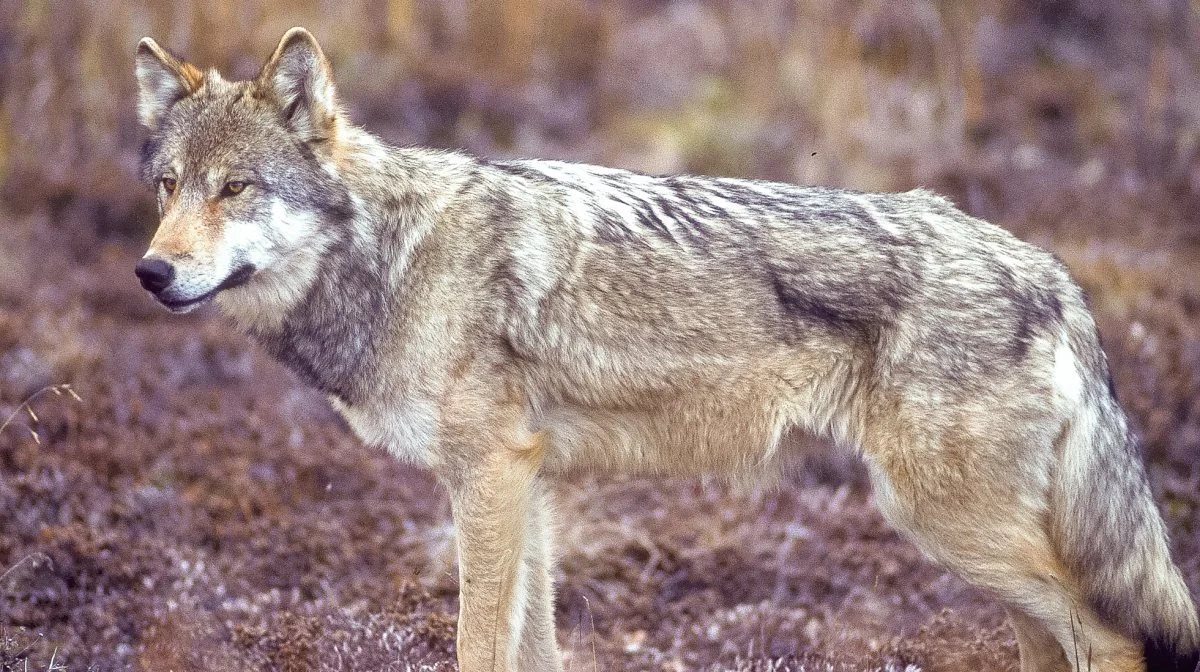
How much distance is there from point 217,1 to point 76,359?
5.06 metres

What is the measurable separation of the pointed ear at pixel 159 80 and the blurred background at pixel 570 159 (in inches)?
33.3

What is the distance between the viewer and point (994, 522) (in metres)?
4.04

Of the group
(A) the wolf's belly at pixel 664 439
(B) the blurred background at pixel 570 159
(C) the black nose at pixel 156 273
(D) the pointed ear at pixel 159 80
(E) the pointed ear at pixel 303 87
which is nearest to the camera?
(C) the black nose at pixel 156 273

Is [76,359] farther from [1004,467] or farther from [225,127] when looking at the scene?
[1004,467]

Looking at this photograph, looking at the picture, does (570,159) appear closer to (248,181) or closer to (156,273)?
(248,181)

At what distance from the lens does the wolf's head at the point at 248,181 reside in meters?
3.98

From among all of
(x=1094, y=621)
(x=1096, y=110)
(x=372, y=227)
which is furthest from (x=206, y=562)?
(x=1096, y=110)

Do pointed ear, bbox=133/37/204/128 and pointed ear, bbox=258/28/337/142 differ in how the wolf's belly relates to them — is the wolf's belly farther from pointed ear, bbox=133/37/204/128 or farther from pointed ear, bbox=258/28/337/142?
pointed ear, bbox=133/37/204/128

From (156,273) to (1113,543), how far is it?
11.2 ft

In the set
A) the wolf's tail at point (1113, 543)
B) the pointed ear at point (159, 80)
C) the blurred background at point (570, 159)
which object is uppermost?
the pointed ear at point (159, 80)

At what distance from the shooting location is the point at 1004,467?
4012 millimetres

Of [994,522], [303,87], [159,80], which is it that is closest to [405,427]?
[303,87]

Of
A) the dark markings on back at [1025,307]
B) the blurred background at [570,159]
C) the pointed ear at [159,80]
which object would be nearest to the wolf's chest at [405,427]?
the blurred background at [570,159]

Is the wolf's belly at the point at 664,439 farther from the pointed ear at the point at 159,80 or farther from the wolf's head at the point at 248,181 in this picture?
the pointed ear at the point at 159,80
